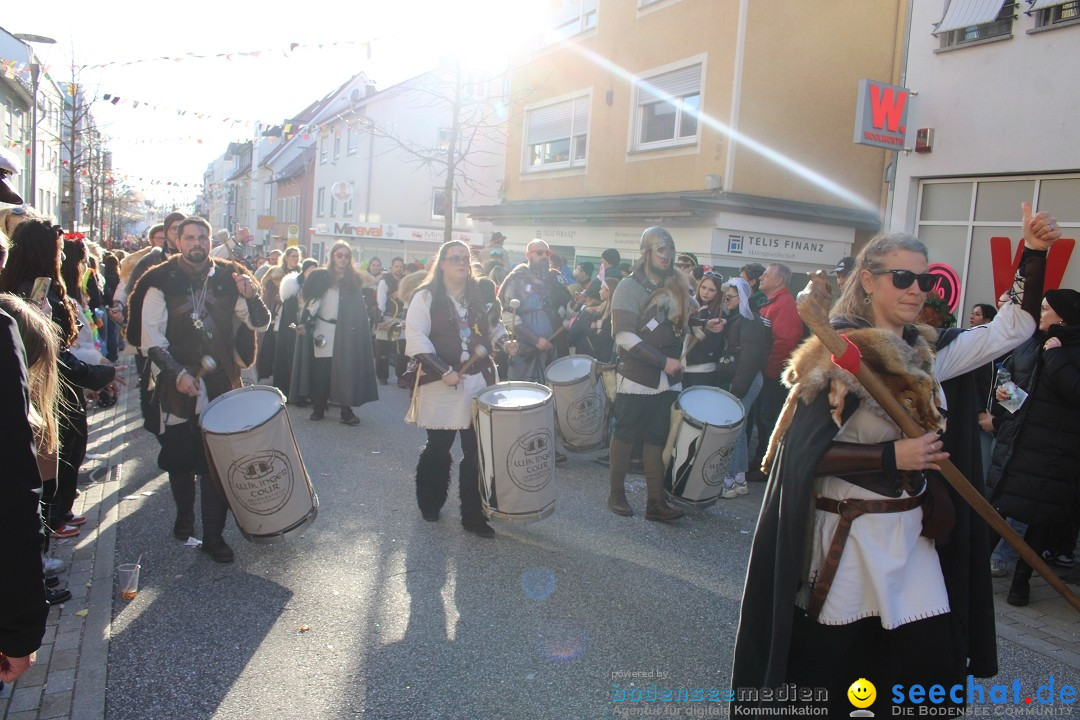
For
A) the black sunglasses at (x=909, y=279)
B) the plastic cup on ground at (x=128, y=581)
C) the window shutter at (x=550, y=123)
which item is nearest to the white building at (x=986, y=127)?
the black sunglasses at (x=909, y=279)

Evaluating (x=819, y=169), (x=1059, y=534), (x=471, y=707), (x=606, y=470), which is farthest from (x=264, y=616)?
(x=819, y=169)

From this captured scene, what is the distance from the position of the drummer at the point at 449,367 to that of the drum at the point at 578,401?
1.76m

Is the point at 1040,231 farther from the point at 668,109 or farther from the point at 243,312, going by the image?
the point at 668,109

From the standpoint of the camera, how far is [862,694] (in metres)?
2.70

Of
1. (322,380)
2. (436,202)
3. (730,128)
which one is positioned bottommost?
(322,380)

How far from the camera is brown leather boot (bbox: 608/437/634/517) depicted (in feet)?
20.8

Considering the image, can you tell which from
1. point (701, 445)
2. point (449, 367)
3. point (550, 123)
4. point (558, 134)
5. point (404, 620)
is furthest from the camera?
point (550, 123)

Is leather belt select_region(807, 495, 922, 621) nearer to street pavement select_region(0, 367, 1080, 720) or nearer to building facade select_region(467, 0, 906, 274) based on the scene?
street pavement select_region(0, 367, 1080, 720)

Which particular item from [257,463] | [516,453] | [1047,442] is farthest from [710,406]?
[257,463]

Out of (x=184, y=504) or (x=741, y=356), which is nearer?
(x=184, y=504)

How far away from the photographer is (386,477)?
23.7ft

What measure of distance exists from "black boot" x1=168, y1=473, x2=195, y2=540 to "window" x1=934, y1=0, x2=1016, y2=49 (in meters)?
10.4

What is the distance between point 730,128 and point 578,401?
9.51m

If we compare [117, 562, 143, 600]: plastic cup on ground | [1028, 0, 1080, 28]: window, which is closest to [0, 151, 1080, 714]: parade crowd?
[117, 562, 143, 600]: plastic cup on ground
